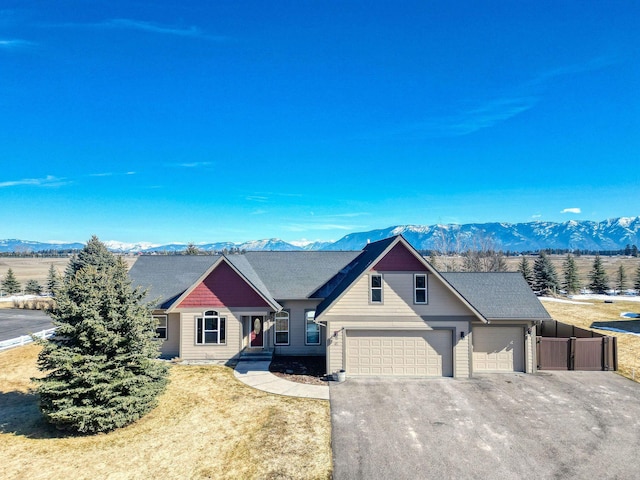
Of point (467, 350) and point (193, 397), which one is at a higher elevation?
point (467, 350)

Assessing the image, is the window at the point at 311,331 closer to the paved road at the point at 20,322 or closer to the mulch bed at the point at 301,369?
the mulch bed at the point at 301,369

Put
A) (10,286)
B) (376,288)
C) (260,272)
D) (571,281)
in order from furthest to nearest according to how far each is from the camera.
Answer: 1. (571,281)
2. (10,286)
3. (260,272)
4. (376,288)

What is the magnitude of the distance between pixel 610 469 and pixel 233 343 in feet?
56.4

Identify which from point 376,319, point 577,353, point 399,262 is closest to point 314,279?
point 376,319

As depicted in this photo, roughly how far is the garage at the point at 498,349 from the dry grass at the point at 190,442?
924cm

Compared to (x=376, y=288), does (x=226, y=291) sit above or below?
below

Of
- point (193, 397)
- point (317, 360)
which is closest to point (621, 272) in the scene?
point (317, 360)

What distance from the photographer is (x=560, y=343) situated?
62.2 ft

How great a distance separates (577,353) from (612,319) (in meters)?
18.9

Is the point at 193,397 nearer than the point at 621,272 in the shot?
Yes

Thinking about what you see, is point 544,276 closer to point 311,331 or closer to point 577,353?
point 577,353

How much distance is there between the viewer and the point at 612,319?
107 feet

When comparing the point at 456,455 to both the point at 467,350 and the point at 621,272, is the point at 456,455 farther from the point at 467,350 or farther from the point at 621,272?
the point at 621,272

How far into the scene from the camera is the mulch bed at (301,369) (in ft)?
57.8
